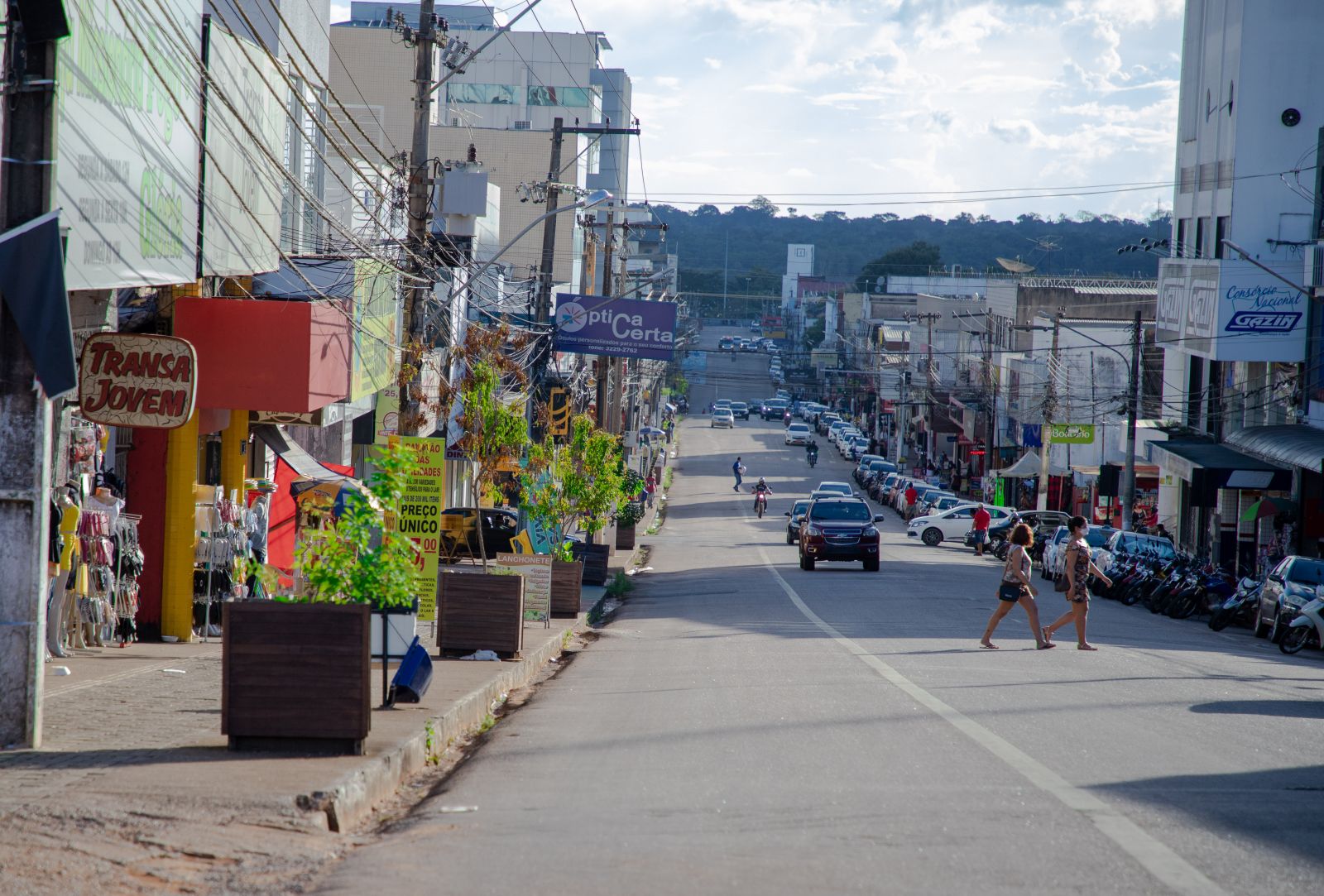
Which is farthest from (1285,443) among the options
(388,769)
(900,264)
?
(900,264)

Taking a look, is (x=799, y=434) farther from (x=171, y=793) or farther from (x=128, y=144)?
(x=171, y=793)

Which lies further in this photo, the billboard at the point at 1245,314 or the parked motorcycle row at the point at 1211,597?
the billboard at the point at 1245,314


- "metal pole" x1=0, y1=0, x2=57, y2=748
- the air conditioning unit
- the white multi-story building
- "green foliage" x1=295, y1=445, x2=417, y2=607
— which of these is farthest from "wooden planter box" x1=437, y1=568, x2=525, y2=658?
the air conditioning unit

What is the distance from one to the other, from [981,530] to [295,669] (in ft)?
128

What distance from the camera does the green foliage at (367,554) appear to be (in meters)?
9.12

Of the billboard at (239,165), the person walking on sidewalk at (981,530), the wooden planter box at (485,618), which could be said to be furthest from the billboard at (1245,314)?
the billboard at (239,165)

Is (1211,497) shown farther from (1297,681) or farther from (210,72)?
(210,72)

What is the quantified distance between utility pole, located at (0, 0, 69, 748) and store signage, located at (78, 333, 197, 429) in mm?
5090

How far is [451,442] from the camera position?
3641 cm

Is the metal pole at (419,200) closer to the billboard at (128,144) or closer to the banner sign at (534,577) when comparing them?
the banner sign at (534,577)

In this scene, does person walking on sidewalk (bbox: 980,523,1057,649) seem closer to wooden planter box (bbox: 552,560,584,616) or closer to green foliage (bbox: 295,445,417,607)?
wooden planter box (bbox: 552,560,584,616)

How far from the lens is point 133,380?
44.7 ft

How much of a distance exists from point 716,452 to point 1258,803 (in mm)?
88556

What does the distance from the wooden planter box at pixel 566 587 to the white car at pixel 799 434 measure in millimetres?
75191
